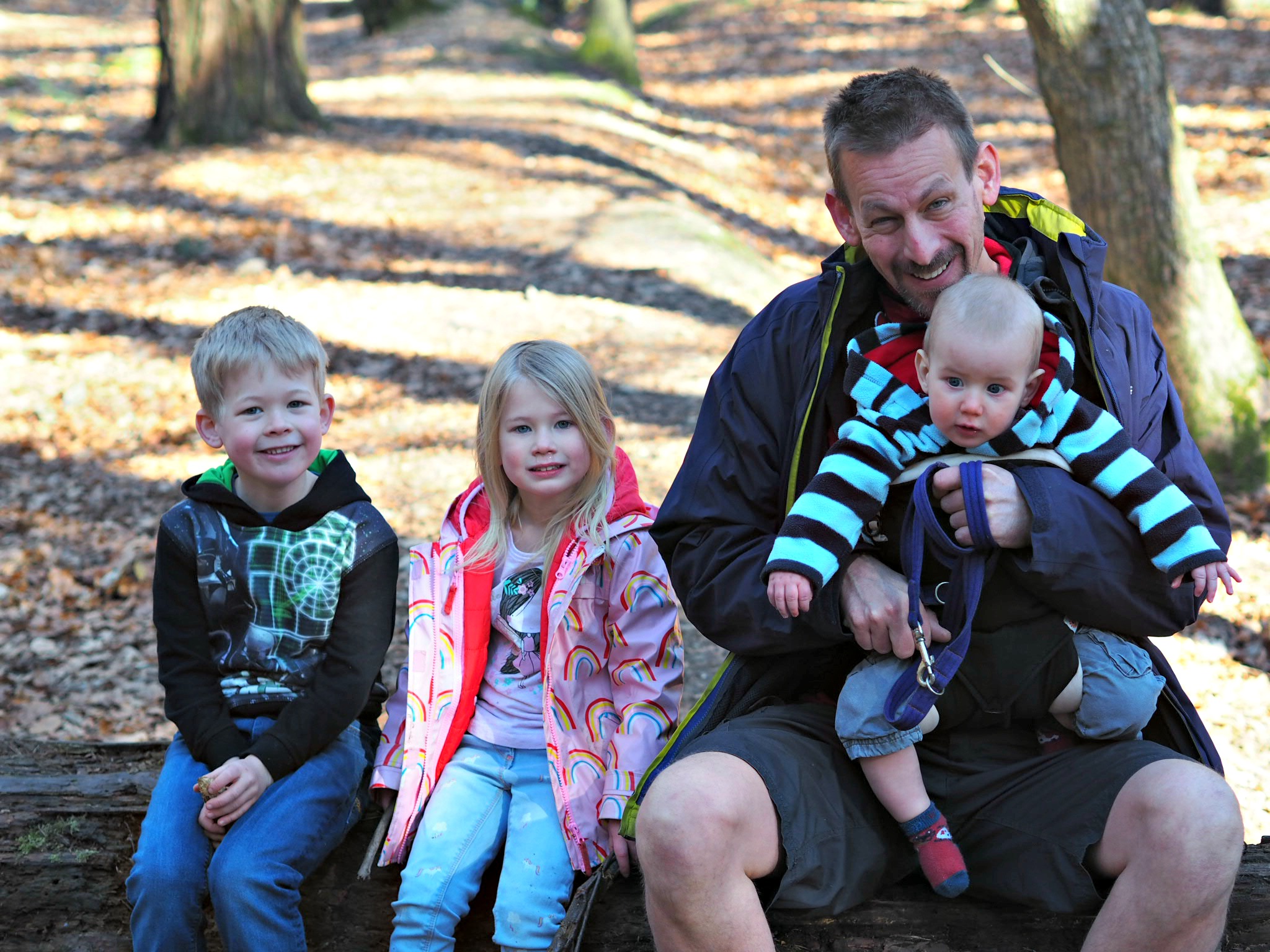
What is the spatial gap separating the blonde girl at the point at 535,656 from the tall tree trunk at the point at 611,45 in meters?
18.9

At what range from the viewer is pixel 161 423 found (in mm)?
7309

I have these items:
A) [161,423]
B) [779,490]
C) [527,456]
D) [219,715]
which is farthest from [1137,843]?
[161,423]

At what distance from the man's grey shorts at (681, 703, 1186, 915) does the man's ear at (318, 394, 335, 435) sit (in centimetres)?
136

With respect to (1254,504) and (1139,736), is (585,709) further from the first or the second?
(1254,504)

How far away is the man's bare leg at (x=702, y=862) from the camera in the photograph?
7.91 feet

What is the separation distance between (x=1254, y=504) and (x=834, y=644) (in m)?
4.21

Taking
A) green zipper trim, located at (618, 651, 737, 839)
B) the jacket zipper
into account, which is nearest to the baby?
green zipper trim, located at (618, 651, 737, 839)

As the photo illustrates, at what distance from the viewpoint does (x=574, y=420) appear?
319 cm

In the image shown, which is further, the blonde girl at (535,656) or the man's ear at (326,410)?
the man's ear at (326,410)

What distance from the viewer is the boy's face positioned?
310 centimetres

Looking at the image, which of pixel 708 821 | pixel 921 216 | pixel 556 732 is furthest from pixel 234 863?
pixel 921 216

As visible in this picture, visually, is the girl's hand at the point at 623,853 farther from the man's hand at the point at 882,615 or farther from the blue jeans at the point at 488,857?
the man's hand at the point at 882,615

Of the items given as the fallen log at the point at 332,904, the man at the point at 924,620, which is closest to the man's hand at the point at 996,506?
the man at the point at 924,620

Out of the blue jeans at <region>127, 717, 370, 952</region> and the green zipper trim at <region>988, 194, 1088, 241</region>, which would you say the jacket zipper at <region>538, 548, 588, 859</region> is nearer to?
the blue jeans at <region>127, 717, 370, 952</region>
